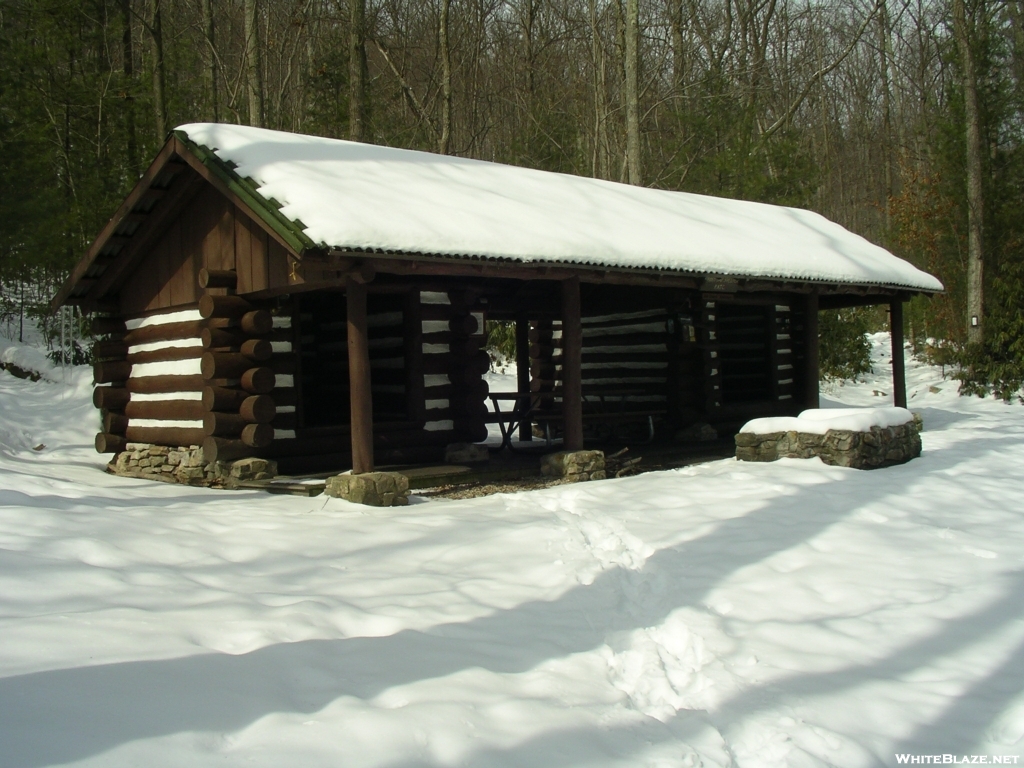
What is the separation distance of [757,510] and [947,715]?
375 cm

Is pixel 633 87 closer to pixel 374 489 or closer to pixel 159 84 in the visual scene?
pixel 159 84

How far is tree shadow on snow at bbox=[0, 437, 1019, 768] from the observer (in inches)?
124

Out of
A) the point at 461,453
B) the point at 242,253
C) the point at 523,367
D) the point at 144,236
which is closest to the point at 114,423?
the point at 144,236

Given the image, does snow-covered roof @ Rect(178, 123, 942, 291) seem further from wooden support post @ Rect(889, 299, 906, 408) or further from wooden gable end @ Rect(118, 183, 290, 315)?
wooden gable end @ Rect(118, 183, 290, 315)

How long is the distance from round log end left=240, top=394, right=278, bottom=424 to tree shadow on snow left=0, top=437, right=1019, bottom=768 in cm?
492

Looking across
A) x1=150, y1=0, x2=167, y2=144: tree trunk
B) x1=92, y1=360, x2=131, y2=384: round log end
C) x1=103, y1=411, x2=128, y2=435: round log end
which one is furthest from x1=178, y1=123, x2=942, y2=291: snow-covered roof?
x1=150, y1=0, x2=167, y2=144: tree trunk

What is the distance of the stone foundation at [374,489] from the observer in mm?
8102

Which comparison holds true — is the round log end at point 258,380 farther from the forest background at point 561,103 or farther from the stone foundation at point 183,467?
the forest background at point 561,103

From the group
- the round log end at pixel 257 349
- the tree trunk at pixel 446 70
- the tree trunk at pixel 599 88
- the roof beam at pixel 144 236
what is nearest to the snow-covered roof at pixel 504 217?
the roof beam at pixel 144 236

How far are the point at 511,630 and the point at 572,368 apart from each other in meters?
5.66

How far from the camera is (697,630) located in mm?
5047

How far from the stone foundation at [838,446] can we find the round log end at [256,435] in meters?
5.49

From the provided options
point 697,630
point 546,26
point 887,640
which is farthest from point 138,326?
point 546,26

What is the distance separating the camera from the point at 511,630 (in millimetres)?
4859
